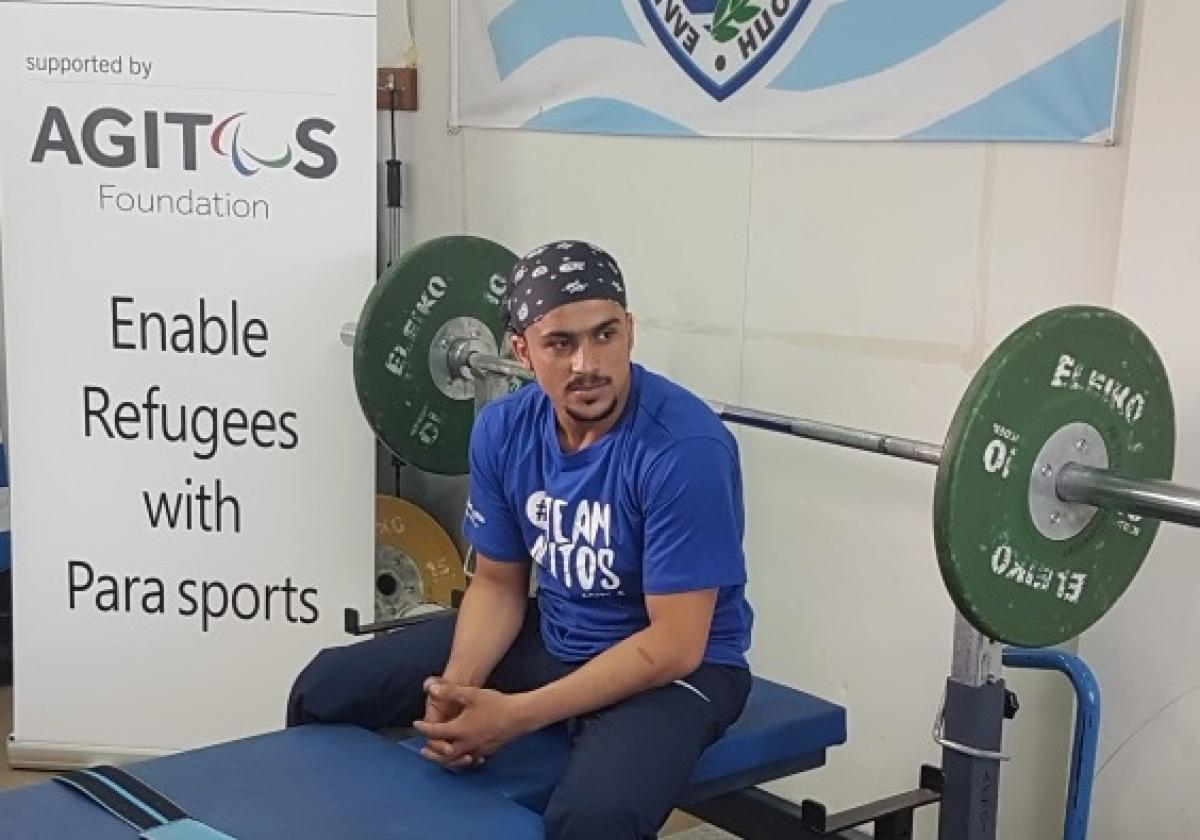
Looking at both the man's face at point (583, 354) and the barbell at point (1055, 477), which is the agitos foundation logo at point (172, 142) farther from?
the barbell at point (1055, 477)

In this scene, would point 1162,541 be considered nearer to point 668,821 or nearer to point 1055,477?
point 1055,477

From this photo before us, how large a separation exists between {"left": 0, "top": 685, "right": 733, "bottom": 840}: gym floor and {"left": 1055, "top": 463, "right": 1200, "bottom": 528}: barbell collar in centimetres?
144

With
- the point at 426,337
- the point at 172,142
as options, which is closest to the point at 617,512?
the point at 426,337

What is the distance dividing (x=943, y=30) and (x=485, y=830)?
5.23 ft

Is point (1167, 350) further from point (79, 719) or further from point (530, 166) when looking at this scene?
point (79, 719)

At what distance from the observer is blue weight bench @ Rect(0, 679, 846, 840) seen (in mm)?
1914

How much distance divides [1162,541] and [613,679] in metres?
0.91

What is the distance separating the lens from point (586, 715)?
2141mm

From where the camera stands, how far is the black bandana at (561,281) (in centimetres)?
215

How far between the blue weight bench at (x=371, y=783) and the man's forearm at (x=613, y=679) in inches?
4.2

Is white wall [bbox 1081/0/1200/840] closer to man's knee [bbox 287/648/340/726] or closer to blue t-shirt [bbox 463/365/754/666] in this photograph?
blue t-shirt [bbox 463/365/754/666]

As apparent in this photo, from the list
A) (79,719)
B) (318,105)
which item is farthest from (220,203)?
(79,719)

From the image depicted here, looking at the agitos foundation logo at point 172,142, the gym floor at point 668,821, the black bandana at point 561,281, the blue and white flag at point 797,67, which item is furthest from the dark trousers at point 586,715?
the agitos foundation logo at point 172,142

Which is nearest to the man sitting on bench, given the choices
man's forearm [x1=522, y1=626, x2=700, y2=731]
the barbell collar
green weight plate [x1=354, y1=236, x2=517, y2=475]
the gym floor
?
man's forearm [x1=522, y1=626, x2=700, y2=731]
